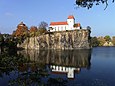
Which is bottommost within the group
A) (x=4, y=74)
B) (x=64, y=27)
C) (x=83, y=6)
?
A: (x=4, y=74)

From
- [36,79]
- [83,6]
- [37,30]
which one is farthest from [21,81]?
[37,30]

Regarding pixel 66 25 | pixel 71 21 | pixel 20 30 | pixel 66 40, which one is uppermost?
pixel 71 21

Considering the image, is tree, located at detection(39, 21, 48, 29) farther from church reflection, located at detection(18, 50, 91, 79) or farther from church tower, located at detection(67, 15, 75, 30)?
church reflection, located at detection(18, 50, 91, 79)

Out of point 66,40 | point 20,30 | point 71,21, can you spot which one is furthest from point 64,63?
point 71,21

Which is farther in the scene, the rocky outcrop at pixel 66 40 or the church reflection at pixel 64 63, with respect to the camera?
the rocky outcrop at pixel 66 40

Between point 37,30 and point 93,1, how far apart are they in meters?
153

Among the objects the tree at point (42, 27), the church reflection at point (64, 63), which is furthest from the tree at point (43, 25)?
the church reflection at point (64, 63)

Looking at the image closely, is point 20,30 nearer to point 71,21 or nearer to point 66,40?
point 66,40

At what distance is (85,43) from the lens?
17488 cm

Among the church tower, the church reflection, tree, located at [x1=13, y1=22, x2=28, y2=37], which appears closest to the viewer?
the church reflection

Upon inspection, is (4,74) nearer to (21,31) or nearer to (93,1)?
(93,1)

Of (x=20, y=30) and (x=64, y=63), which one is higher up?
(x=20, y=30)

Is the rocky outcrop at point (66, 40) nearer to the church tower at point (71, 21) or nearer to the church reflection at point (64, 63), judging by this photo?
the church tower at point (71, 21)

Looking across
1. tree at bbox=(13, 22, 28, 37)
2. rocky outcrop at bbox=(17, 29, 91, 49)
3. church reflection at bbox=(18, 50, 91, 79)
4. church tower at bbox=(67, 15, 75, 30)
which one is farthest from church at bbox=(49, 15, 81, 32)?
church reflection at bbox=(18, 50, 91, 79)
